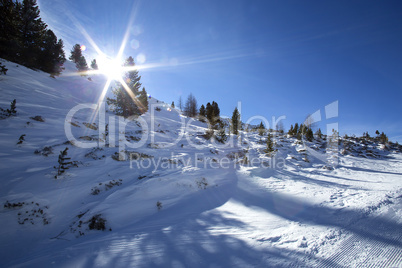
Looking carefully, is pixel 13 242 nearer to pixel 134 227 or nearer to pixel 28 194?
pixel 28 194

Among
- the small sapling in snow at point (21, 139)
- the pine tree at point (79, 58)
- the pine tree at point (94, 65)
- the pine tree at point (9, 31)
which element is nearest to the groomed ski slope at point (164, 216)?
the small sapling in snow at point (21, 139)

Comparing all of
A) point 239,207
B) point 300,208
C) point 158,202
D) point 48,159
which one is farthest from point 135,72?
point 300,208

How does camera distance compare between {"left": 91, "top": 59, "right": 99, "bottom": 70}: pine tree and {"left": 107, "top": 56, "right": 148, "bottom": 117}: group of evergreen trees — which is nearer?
{"left": 107, "top": 56, "right": 148, "bottom": 117}: group of evergreen trees

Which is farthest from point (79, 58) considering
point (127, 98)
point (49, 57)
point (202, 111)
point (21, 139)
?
point (21, 139)

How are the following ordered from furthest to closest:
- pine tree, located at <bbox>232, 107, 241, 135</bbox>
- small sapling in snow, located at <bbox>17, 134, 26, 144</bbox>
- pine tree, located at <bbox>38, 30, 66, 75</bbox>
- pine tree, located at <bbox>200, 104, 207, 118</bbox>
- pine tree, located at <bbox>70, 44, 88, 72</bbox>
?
pine tree, located at <bbox>200, 104, 207, 118</bbox>, pine tree, located at <bbox>70, 44, 88, 72</bbox>, pine tree, located at <bbox>232, 107, 241, 135</bbox>, pine tree, located at <bbox>38, 30, 66, 75</bbox>, small sapling in snow, located at <bbox>17, 134, 26, 144</bbox>

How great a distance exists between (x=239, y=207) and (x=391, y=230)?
4.55 m

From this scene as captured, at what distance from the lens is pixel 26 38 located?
2305 centimetres

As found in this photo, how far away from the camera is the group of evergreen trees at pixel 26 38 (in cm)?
1909

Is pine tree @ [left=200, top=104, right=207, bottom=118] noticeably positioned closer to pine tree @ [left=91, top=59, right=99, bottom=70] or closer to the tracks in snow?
pine tree @ [left=91, top=59, right=99, bottom=70]

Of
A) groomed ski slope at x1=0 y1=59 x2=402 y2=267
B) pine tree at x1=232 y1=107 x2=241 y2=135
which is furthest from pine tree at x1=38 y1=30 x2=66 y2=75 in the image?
pine tree at x1=232 y1=107 x2=241 y2=135

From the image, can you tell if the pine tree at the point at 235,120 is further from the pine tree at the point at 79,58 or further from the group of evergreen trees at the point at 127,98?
the pine tree at the point at 79,58

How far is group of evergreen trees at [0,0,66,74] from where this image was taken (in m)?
19.1

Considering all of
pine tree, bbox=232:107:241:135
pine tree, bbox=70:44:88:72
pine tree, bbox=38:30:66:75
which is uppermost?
pine tree, bbox=70:44:88:72

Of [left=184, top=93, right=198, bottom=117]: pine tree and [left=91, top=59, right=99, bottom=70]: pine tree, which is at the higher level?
[left=91, top=59, right=99, bottom=70]: pine tree
